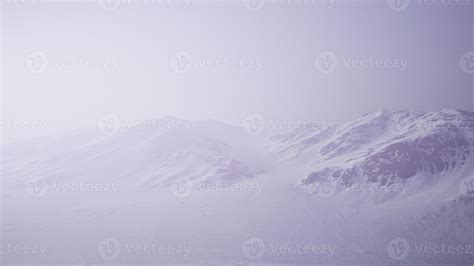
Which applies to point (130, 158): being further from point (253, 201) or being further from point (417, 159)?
point (417, 159)

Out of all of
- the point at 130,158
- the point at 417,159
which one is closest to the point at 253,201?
the point at 417,159

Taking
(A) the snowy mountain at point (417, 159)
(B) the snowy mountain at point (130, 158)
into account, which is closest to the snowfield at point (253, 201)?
(A) the snowy mountain at point (417, 159)

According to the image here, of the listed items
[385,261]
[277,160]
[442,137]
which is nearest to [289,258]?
[385,261]

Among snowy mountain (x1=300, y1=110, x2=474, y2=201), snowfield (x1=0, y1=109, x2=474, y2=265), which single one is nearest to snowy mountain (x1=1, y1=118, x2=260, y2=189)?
snowfield (x1=0, y1=109, x2=474, y2=265)

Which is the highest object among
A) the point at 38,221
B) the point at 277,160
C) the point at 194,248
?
the point at 38,221

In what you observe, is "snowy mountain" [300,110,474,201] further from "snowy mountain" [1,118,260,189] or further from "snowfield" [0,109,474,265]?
"snowy mountain" [1,118,260,189]

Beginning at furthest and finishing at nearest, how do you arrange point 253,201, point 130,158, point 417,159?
point 130,158 → point 417,159 → point 253,201

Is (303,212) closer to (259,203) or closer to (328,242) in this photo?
(259,203)

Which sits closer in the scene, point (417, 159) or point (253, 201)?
point (253, 201)
